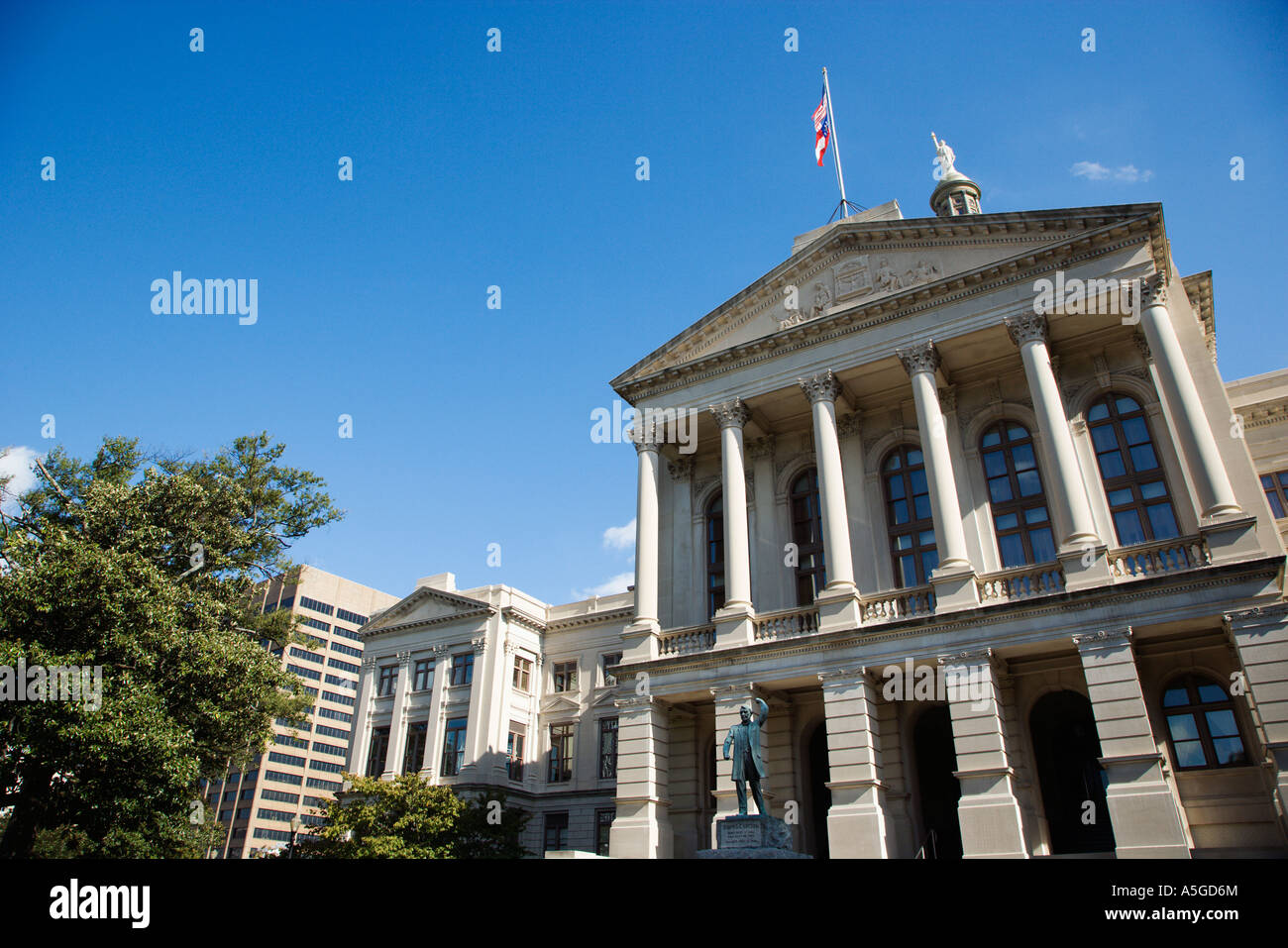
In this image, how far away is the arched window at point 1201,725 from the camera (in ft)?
66.9

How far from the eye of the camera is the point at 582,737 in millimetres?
46344

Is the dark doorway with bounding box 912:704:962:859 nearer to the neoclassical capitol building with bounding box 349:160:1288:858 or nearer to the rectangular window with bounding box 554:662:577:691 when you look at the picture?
the neoclassical capitol building with bounding box 349:160:1288:858

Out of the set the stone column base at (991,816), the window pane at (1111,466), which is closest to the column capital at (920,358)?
the window pane at (1111,466)

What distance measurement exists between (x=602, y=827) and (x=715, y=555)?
20770mm

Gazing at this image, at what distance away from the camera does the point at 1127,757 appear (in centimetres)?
1888

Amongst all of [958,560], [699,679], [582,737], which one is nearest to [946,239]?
[958,560]

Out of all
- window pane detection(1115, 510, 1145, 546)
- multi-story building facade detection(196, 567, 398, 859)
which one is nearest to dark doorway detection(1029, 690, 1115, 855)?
window pane detection(1115, 510, 1145, 546)

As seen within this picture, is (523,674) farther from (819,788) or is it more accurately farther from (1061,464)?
(1061,464)

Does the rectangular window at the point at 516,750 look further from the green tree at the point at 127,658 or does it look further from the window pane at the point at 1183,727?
the window pane at the point at 1183,727

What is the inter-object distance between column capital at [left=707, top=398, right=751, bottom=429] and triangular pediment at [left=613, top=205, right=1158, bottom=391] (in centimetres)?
221

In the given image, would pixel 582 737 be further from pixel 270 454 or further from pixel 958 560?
pixel 958 560

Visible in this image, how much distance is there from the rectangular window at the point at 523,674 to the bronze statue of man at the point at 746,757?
3128cm
